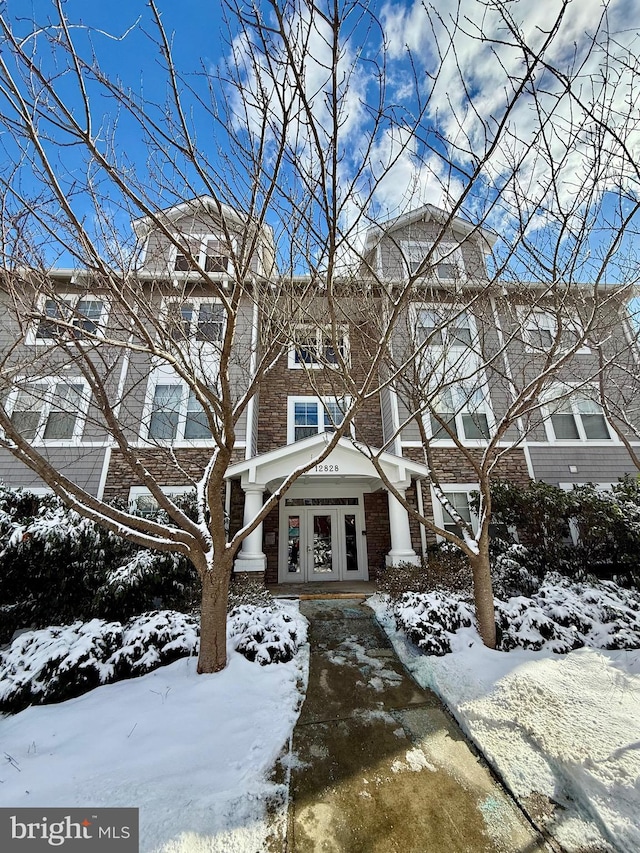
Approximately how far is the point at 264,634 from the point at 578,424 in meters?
10.7

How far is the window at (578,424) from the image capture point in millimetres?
10531

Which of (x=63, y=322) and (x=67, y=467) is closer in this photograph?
(x=63, y=322)

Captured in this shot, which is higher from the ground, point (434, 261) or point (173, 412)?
point (434, 261)

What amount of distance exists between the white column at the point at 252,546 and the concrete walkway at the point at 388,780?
432cm

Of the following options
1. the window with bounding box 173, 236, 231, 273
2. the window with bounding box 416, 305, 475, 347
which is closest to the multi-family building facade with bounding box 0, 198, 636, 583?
the window with bounding box 416, 305, 475, 347

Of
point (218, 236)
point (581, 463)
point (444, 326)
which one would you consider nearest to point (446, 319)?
point (444, 326)

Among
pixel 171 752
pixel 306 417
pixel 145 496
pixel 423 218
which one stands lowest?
pixel 171 752

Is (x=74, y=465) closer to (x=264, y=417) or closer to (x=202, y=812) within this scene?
(x=264, y=417)

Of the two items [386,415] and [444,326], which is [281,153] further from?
[386,415]

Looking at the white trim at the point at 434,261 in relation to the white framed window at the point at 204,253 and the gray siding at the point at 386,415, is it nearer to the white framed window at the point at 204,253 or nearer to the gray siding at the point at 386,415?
the white framed window at the point at 204,253

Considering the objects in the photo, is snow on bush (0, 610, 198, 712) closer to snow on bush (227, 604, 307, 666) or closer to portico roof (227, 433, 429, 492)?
snow on bush (227, 604, 307, 666)

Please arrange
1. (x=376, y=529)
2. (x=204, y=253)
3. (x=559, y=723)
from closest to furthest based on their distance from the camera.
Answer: (x=559, y=723) → (x=204, y=253) → (x=376, y=529)

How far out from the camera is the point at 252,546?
8719 millimetres

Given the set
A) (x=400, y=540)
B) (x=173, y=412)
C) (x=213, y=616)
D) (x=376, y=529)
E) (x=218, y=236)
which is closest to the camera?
(x=218, y=236)
